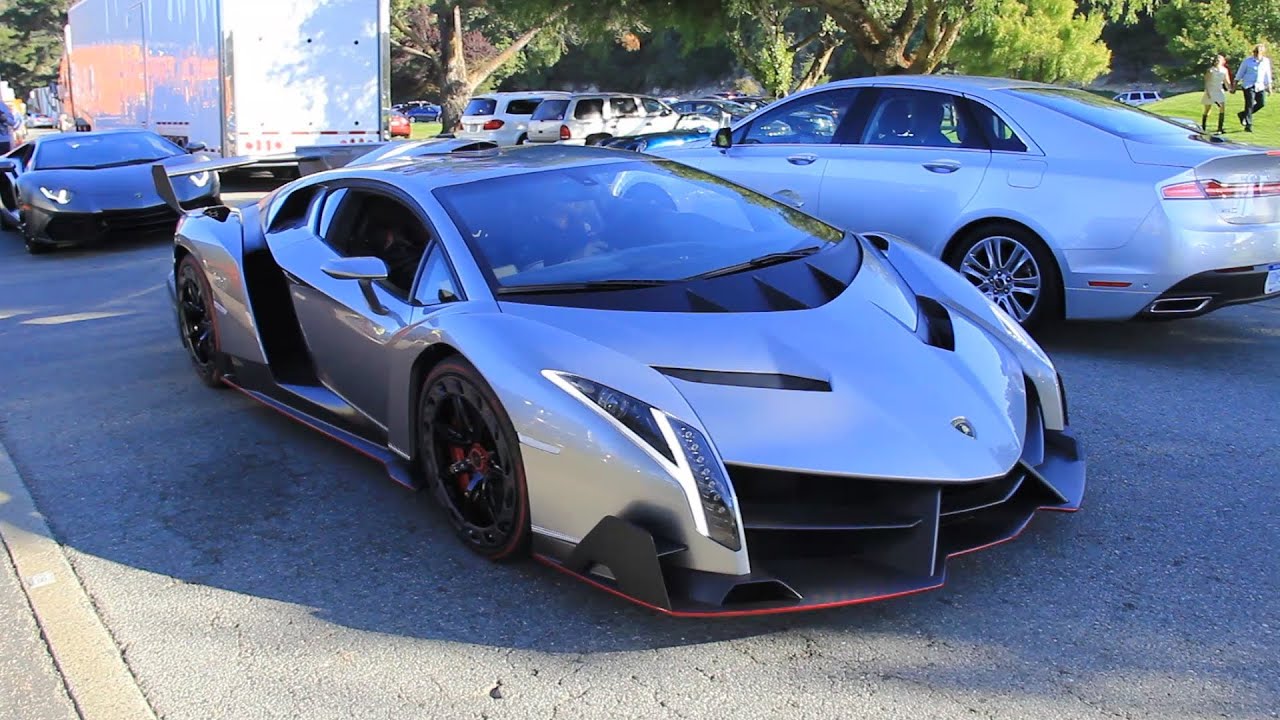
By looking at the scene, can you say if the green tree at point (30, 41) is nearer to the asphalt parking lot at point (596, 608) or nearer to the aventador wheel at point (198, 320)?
the aventador wheel at point (198, 320)

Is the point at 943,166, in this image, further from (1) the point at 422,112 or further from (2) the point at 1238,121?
(1) the point at 422,112

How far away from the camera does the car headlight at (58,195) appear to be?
10.4 meters

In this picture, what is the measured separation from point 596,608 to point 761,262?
1.36m

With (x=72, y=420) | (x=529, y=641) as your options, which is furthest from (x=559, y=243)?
(x=72, y=420)

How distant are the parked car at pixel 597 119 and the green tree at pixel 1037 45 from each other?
18.5 meters

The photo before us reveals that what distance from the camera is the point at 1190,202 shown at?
17.4 ft

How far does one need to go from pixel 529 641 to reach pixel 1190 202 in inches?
163

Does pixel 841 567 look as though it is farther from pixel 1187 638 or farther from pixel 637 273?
pixel 637 273

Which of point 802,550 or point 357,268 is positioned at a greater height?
point 357,268

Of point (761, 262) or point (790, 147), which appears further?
point (790, 147)

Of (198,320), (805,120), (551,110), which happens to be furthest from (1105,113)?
(551,110)

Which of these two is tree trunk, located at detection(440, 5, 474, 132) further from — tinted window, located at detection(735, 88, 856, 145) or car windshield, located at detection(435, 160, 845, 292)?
car windshield, located at detection(435, 160, 845, 292)

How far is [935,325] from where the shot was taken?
11.7ft

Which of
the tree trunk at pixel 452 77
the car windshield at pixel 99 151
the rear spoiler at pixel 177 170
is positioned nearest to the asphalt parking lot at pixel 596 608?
the rear spoiler at pixel 177 170
